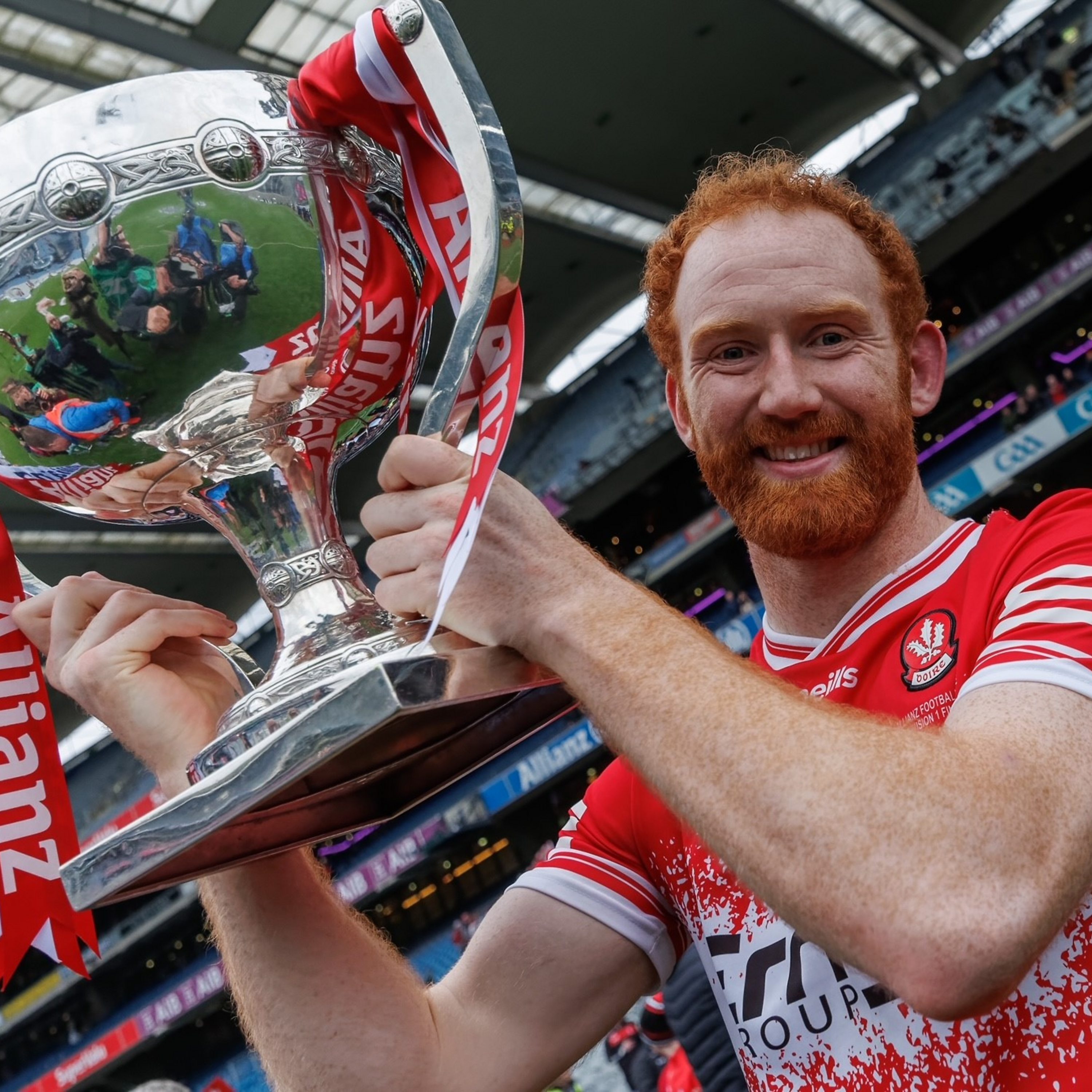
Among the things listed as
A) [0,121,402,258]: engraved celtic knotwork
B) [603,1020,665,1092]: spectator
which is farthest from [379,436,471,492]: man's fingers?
[603,1020,665,1092]: spectator

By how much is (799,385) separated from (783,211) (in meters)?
0.19

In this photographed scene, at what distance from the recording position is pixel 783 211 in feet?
3.25

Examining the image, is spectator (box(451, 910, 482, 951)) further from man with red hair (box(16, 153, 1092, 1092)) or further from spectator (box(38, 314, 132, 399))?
spectator (box(38, 314, 132, 399))

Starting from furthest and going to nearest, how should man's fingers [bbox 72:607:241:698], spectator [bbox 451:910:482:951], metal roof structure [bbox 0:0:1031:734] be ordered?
spectator [bbox 451:910:482:951] < metal roof structure [bbox 0:0:1031:734] < man's fingers [bbox 72:607:241:698]

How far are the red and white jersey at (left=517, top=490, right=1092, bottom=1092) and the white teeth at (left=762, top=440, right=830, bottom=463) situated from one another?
125mm

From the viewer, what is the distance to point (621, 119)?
1192cm

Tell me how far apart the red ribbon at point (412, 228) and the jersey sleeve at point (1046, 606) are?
349mm

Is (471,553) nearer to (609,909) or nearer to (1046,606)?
(1046,606)

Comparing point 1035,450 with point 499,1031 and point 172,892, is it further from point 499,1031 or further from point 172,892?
point 172,892

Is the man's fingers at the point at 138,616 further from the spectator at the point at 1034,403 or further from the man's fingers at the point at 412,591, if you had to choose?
the spectator at the point at 1034,403

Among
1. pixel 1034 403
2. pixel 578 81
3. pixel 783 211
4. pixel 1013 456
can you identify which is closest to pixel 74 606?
pixel 783 211

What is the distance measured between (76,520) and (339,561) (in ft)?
42.3

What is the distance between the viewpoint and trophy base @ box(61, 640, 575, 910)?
1.82 feet

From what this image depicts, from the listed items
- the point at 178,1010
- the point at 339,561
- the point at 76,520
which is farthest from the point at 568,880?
the point at 178,1010
